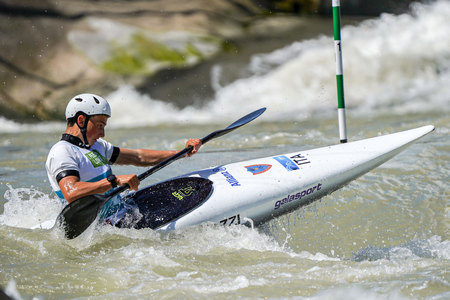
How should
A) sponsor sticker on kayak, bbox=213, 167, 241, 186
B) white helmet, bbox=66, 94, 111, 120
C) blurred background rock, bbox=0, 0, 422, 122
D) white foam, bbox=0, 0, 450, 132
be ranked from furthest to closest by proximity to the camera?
blurred background rock, bbox=0, 0, 422, 122, white foam, bbox=0, 0, 450, 132, sponsor sticker on kayak, bbox=213, 167, 241, 186, white helmet, bbox=66, 94, 111, 120

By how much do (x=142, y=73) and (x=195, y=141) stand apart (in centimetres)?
716

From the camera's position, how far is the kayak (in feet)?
11.5

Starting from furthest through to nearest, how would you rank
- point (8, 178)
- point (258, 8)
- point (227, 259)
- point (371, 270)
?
1. point (258, 8)
2. point (8, 178)
3. point (227, 259)
4. point (371, 270)

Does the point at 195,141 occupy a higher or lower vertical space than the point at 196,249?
higher

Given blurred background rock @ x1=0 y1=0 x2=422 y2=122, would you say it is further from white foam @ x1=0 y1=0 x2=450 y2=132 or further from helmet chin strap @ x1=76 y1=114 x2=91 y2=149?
helmet chin strap @ x1=76 y1=114 x2=91 y2=149

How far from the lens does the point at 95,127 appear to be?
341 cm

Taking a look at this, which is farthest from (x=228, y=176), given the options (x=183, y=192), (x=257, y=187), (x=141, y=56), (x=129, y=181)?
(x=141, y=56)

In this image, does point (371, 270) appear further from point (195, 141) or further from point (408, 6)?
point (408, 6)

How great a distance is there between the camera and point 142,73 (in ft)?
35.3

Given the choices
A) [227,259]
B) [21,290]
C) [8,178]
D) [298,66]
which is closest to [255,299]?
[227,259]

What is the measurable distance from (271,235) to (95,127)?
1330 millimetres

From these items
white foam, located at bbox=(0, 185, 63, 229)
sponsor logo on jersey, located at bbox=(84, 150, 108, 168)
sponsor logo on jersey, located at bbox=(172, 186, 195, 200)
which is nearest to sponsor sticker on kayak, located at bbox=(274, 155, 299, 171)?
sponsor logo on jersey, located at bbox=(172, 186, 195, 200)

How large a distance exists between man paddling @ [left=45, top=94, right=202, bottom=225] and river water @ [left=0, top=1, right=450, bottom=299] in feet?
0.86

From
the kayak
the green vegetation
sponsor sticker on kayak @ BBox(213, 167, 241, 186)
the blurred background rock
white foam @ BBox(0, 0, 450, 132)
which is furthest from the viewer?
the green vegetation
